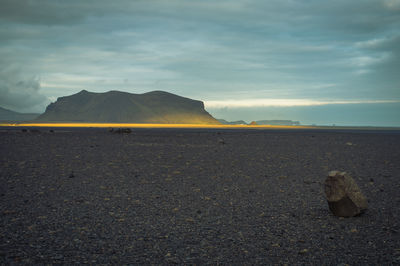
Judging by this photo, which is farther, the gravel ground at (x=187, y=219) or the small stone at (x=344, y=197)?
the small stone at (x=344, y=197)

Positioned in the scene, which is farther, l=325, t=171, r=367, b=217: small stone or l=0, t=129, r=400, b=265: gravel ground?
l=325, t=171, r=367, b=217: small stone

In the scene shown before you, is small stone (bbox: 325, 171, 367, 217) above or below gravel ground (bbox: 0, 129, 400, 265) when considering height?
above

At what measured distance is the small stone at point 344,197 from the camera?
816 cm

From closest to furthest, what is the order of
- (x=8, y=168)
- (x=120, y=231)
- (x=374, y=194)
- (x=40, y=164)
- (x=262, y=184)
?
(x=120, y=231) < (x=374, y=194) < (x=262, y=184) < (x=8, y=168) < (x=40, y=164)

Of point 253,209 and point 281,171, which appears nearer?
point 253,209

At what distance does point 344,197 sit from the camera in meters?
8.30

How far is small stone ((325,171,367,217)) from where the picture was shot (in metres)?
8.16

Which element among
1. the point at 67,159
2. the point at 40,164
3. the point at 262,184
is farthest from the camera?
the point at 67,159

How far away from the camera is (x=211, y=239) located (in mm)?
6762

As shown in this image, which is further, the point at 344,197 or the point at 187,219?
the point at 344,197

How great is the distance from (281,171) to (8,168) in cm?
1224

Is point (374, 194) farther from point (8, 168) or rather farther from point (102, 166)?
point (8, 168)

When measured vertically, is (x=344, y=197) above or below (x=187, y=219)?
above

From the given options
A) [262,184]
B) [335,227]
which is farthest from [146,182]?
[335,227]
